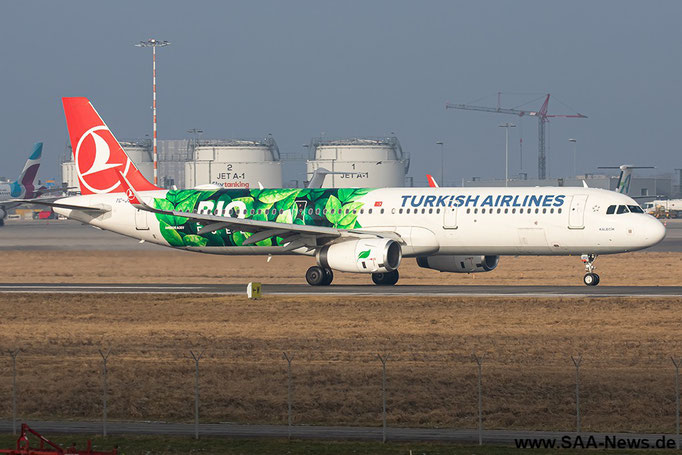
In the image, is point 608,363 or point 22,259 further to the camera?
point 22,259

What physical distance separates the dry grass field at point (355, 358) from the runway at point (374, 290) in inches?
105

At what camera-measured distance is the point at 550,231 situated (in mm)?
50875

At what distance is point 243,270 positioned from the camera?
6925 cm

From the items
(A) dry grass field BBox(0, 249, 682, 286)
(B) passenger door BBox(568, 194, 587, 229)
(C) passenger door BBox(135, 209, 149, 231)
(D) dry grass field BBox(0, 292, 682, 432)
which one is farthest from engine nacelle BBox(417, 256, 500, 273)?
(C) passenger door BBox(135, 209, 149, 231)

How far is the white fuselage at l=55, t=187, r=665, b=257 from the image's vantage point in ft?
165

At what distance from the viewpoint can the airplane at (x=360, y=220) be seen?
167 feet

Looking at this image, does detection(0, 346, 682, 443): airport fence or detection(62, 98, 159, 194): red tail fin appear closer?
detection(0, 346, 682, 443): airport fence

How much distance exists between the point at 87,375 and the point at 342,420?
8604 mm

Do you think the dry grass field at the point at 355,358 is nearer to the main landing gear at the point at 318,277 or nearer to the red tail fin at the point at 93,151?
the main landing gear at the point at 318,277

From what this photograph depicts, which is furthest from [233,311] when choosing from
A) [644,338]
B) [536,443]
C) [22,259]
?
[22,259]

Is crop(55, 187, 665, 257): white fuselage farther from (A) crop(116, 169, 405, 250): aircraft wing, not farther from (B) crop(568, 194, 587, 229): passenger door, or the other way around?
(A) crop(116, 169, 405, 250): aircraft wing

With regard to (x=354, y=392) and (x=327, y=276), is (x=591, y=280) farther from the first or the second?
(x=354, y=392)

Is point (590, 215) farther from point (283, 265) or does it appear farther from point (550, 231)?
point (283, 265)

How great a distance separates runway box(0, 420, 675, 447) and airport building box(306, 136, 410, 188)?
151439mm
